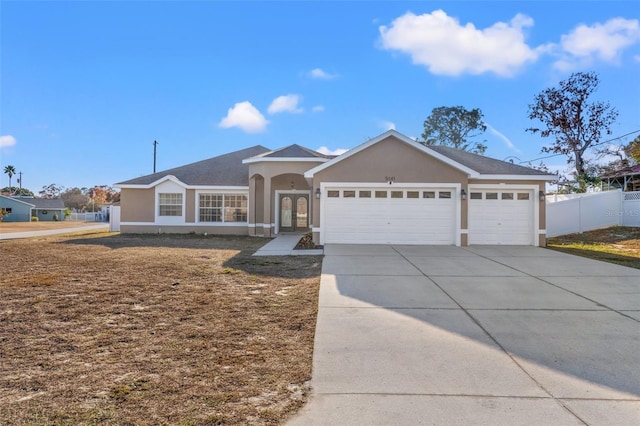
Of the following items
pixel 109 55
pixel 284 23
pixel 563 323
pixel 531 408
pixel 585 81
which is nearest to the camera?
pixel 531 408

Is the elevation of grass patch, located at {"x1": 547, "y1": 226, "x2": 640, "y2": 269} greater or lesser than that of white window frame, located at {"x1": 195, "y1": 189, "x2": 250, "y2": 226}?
lesser

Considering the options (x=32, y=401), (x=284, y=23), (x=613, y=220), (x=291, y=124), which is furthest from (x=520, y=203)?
(x=291, y=124)

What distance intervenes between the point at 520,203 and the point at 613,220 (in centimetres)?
914

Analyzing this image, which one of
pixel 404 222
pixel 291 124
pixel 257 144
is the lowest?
pixel 404 222

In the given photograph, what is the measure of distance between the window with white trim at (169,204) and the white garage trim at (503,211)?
14870 mm

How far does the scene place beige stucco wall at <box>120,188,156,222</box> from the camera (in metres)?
19.6

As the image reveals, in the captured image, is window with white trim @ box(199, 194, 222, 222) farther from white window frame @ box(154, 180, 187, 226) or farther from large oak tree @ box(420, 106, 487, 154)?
large oak tree @ box(420, 106, 487, 154)

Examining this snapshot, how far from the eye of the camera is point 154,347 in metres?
3.98

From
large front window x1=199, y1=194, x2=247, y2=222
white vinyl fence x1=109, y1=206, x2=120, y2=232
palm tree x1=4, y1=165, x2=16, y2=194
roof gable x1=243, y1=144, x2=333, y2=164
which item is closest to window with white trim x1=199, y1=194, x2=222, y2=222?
large front window x1=199, y1=194, x2=247, y2=222

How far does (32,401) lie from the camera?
284 centimetres

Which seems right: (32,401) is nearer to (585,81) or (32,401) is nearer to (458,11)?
(458,11)

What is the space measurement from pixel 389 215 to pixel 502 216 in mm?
4733

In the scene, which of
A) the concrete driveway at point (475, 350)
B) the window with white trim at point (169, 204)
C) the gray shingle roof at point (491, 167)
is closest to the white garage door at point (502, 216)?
the gray shingle roof at point (491, 167)

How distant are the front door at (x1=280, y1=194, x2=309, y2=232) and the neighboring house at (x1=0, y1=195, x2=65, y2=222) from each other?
159ft
